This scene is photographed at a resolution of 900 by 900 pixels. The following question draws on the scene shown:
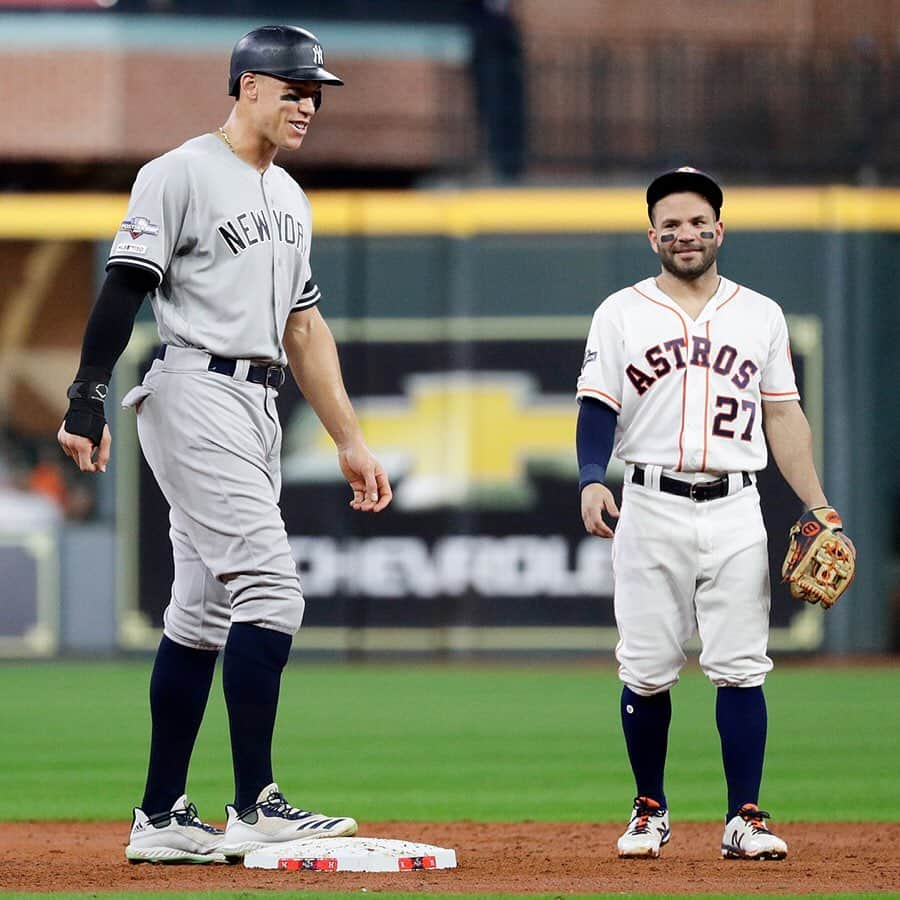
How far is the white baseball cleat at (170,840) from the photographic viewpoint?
5.21 m

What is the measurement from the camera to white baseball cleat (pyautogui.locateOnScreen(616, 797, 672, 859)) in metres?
5.38

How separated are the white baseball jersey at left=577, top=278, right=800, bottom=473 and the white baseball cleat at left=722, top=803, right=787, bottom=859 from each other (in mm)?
938

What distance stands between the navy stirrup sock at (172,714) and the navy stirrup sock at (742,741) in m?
1.42

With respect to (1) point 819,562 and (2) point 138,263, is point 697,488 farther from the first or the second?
(2) point 138,263

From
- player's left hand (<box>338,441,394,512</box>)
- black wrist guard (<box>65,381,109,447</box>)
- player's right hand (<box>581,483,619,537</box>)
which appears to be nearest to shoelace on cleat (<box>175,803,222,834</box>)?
player's left hand (<box>338,441,394,512</box>)

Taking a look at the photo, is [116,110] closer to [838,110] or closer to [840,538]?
[838,110]

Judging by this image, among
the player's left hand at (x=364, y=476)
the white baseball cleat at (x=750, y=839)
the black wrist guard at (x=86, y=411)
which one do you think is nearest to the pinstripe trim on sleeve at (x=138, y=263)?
the black wrist guard at (x=86, y=411)

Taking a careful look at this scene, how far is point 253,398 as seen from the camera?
16.9 feet

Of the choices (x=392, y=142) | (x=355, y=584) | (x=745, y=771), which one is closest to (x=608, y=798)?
(x=745, y=771)

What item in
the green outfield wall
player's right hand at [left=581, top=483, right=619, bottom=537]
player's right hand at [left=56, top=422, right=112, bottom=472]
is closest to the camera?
player's right hand at [left=56, top=422, right=112, bottom=472]

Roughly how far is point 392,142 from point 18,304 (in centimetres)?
356

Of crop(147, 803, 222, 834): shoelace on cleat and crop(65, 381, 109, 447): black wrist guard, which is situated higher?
crop(65, 381, 109, 447): black wrist guard

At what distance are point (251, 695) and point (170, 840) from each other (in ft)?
1.70

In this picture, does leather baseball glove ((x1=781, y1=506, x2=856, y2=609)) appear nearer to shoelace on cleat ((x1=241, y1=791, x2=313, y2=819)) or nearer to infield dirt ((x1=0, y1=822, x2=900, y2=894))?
infield dirt ((x1=0, y1=822, x2=900, y2=894))
